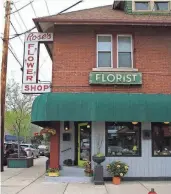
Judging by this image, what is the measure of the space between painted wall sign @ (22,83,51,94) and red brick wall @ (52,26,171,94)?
0.32m

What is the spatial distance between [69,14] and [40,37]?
1806 millimetres

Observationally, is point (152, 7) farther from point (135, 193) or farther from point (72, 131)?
point (135, 193)

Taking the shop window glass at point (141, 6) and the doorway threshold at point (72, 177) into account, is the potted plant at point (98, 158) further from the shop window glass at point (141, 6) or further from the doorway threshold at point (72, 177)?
the shop window glass at point (141, 6)

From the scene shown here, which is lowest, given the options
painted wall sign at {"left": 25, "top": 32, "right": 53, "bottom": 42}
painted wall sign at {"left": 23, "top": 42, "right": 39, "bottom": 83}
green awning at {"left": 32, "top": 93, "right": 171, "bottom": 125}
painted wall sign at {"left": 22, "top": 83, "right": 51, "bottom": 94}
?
green awning at {"left": 32, "top": 93, "right": 171, "bottom": 125}

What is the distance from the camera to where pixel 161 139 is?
1656cm

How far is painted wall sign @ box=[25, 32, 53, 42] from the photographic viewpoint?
57.0 feet

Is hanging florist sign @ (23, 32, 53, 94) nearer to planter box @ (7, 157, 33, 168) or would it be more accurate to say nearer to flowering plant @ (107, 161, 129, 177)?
flowering plant @ (107, 161, 129, 177)

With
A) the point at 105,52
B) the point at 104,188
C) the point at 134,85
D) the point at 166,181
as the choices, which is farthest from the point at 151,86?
the point at 104,188

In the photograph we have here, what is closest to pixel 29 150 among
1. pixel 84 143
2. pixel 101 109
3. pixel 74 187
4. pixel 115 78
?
pixel 84 143

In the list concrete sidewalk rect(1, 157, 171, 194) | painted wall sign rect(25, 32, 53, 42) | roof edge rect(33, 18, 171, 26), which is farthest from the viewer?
painted wall sign rect(25, 32, 53, 42)

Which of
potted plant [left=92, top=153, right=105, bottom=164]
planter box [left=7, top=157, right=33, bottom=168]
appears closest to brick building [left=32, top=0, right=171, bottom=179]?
potted plant [left=92, top=153, right=105, bottom=164]

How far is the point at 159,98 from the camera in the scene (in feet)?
52.1

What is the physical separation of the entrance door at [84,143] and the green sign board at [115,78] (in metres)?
2.13

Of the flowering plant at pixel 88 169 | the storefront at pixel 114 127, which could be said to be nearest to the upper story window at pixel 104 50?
the storefront at pixel 114 127
